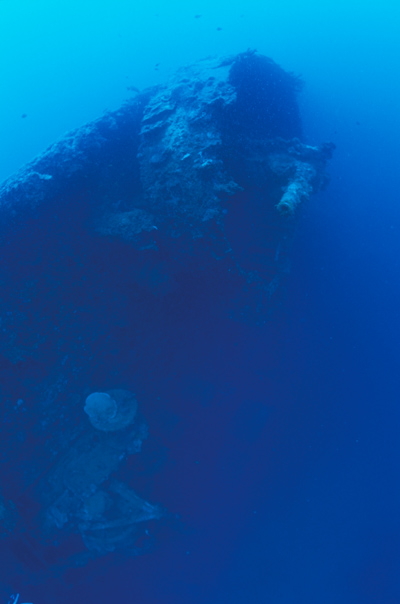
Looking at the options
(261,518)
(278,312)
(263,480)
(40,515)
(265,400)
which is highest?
(278,312)

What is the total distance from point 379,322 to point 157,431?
477cm

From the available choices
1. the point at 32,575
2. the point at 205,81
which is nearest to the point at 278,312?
the point at 205,81

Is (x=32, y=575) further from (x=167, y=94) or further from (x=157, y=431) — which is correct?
(x=167, y=94)

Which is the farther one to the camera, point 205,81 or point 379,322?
point 379,322

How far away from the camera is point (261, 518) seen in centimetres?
542

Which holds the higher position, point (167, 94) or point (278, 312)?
point (167, 94)

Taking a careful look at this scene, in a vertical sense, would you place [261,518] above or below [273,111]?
below

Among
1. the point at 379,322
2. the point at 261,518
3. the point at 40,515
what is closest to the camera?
the point at 40,515

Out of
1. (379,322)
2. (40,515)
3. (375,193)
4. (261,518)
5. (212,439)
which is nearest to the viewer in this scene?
(40,515)

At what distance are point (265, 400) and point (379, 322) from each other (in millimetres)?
2791

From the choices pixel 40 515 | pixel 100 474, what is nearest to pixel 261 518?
pixel 100 474

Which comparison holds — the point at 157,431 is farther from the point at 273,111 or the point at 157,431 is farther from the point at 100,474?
the point at 273,111

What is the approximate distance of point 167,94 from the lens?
612 cm

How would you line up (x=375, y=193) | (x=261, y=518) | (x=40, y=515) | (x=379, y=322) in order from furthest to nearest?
(x=375, y=193)
(x=379, y=322)
(x=261, y=518)
(x=40, y=515)
